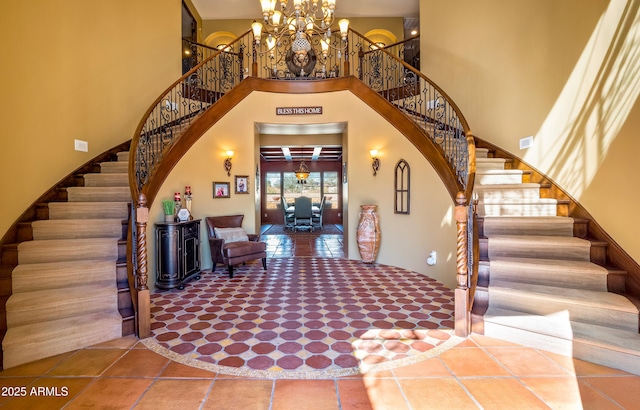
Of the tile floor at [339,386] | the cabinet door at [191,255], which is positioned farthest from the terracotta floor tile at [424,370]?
the cabinet door at [191,255]

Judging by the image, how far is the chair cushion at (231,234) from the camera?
17.2 feet

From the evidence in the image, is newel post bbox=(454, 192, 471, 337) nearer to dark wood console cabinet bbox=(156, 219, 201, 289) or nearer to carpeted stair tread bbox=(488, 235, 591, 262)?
carpeted stair tread bbox=(488, 235, 591, 262)

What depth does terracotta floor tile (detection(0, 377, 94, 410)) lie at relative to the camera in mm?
1947

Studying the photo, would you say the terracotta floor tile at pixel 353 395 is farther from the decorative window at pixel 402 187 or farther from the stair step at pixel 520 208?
the decorative window at pixel 402 187

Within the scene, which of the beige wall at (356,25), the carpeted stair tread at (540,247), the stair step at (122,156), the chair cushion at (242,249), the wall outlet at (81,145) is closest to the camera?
the carpeted stair tread at (540,247)

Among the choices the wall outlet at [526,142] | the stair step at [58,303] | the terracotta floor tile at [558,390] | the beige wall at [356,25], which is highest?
the beige wall at [356,25]

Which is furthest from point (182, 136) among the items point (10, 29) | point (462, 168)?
point (462, 168)

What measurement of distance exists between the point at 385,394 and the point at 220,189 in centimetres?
457

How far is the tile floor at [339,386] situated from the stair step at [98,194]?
2.14 metres

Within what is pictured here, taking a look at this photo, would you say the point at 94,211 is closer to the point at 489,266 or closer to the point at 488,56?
the point at 489,266

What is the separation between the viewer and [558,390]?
206 cm

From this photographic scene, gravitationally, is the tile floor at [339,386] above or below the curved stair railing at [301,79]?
below

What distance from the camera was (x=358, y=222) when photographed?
5961 mm

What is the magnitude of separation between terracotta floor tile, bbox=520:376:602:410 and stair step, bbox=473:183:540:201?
2223mm
